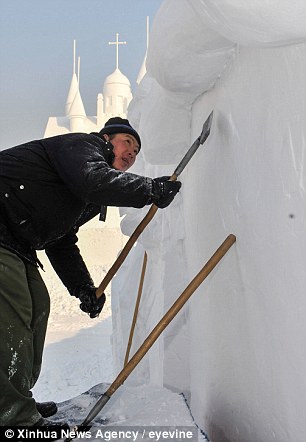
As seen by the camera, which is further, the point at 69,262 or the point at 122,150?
the point at 69,262

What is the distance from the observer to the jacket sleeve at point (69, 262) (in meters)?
2.90

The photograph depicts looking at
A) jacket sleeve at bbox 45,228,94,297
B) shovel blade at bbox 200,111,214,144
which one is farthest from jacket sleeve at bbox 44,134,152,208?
jacket sleeve at bbox 45,228,94,297

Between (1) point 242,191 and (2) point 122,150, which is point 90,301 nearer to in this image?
(2) point 122,150

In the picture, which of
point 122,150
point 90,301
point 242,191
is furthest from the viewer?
point 90,301

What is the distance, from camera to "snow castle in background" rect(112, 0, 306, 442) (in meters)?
1.44

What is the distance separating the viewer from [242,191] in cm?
187

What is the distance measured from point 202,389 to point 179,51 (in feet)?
5.24

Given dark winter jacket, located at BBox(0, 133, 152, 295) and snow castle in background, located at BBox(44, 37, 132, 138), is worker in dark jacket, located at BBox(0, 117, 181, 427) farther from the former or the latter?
snow castle in background, located at BBox(44, 37, 132, 138)

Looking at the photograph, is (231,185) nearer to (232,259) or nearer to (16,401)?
(232,259)

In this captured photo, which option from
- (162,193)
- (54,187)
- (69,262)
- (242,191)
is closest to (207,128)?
(162,193)

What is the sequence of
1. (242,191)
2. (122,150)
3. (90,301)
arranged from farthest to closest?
1. (90,301)
2. (122,150)
3. (242,191)

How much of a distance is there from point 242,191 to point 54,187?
2.85ft

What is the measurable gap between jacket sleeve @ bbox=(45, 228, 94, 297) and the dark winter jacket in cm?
43

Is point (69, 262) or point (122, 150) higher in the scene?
point (122, 150)
